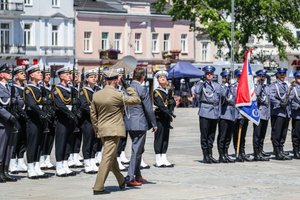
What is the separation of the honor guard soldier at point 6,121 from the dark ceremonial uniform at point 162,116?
3.20 m

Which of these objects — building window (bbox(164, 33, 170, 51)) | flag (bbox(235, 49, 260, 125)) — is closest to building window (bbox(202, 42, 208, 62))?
building window (bbox(164, 33, 170, 51))

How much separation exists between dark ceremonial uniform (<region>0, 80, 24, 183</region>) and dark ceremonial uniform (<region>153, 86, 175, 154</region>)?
11.0 ft

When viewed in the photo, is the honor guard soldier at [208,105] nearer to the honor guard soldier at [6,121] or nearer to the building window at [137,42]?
the honor guard soldier at [6,121]

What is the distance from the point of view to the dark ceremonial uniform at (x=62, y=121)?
2016 centimetres

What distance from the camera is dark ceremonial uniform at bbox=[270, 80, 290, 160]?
79.4 feet

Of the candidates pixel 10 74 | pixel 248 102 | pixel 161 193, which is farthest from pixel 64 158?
pixel 248 102

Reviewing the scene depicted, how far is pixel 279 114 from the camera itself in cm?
2439

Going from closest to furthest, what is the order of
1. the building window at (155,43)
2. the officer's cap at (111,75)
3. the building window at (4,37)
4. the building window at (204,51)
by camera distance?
the officer's cap at (111,75) → the building window at (4,37) → the building window at (155,43) → the building window at (204,51)

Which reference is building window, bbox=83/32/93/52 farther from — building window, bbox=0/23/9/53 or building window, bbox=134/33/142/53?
building window, bbox=0/23/9/53

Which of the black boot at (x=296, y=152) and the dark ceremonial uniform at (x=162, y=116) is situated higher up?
the dark ceremonial uniform at (x=162, y=116)

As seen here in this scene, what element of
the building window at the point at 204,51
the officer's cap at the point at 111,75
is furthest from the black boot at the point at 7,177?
→ the building window at the point at 204,51

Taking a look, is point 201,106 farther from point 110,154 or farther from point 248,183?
point 110,154

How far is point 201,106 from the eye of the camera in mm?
22922

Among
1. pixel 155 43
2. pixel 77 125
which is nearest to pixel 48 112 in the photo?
pixel 77 125
